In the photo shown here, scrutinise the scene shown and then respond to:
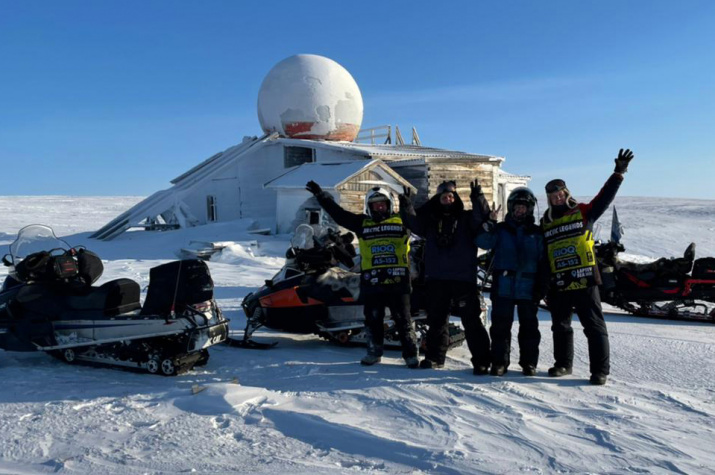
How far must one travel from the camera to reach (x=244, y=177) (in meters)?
23.3

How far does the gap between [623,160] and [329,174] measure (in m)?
13.8

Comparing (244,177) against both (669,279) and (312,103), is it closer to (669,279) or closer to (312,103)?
(312,103)

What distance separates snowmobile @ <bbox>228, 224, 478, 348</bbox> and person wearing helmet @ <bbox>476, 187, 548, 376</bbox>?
0.98 meters

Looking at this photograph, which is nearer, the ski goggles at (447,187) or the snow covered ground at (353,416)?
the snow covered ground at (353,416)

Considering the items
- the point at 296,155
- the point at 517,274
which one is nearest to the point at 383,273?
the point at 517,274

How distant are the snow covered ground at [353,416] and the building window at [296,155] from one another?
17500mm

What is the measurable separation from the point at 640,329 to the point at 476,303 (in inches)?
138

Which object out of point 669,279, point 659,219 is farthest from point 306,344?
point 659,219

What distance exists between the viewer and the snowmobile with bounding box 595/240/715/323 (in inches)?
323

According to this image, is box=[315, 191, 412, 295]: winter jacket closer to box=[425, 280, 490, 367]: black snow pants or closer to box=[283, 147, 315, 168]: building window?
box=[425, 280, 490, 367]: black snow pants

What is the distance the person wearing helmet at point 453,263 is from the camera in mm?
5176

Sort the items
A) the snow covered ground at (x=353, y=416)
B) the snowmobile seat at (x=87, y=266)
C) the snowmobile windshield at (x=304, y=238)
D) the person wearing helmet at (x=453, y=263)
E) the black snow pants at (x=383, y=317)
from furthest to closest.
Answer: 1. the snowmobile windshield at (x=304, y=238)
2. the snowmobile seat at (x=87, y=266)
3. the black snow pants at (x=383, y=317)
4. the person wearing helmet at (x=453, y=263)
5. the snow covered ground at (x=353, y=416)

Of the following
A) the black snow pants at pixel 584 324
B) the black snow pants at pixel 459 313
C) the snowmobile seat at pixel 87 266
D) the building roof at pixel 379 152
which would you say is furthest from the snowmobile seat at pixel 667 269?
the building roof at pixel 379 152

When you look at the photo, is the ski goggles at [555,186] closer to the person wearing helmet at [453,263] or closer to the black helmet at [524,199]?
the black helmet at [524,199]
